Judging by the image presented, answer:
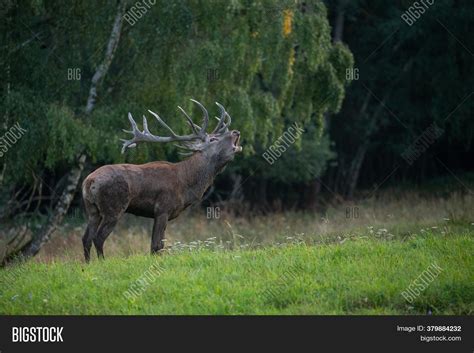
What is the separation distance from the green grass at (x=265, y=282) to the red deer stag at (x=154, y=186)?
0.56 m

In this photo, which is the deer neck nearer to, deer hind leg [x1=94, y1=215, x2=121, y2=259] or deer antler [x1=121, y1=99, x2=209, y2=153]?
deer antler [x1=121, y1=99, x2=209, y2=153]

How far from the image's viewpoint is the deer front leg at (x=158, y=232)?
41.2 ft

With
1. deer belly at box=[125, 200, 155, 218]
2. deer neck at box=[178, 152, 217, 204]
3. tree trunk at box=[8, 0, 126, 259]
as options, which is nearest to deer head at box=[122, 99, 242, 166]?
deer neck at box=[178, 152, 217, 204]

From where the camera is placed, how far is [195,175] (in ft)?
43.4

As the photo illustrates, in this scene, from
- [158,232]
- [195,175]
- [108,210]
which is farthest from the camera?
[195,175]

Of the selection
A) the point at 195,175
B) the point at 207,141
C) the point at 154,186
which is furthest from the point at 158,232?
the point at 207,141

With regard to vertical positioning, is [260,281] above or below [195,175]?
above

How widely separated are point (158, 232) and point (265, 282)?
8.33 feet

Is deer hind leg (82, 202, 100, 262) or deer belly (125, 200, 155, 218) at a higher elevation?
deer belly (125, 200, 155, 218)

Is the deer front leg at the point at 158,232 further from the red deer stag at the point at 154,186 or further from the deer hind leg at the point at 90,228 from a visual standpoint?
the deer hind leg at the point at 90,228

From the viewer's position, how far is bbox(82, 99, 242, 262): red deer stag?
481 inches

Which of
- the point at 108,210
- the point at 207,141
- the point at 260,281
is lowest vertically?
the point at 108,210

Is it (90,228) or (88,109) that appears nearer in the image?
(90,228)

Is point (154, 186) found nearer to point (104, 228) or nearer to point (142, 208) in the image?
point (142, 208)
